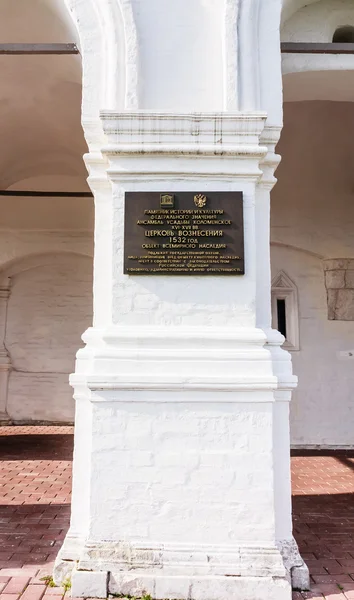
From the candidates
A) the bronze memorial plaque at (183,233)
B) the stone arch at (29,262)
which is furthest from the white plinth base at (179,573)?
the stone arch at (29,262)

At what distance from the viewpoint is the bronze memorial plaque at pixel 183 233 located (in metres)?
3.38

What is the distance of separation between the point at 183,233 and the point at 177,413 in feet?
4.07

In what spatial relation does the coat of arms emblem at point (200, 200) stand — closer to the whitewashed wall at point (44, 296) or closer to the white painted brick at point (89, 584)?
the white painted brick at point (89, 584)

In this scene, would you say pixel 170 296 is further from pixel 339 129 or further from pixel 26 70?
pixel 339 129

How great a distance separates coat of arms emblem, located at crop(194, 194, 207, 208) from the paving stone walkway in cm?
261

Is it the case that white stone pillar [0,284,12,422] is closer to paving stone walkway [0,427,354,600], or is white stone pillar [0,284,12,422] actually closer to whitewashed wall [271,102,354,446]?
paving stone walkway [0,427,354,600]

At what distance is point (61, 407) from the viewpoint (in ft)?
30.0

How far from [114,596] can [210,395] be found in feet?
4.41

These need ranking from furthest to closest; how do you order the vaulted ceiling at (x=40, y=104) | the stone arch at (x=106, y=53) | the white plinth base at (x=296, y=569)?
the vaulted ceiling at (x=40, y=104) → the stone arch at (x=106, y=53) → the white plinth base at (x=296, y=569)

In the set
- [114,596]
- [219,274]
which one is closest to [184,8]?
[219,274]

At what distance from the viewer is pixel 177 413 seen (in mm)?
3193

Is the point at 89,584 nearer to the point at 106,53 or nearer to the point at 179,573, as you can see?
the point at 179,573

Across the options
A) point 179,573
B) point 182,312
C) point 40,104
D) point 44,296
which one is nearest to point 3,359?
point 44,296

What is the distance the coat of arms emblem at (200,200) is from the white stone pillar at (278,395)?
17.4 inches
